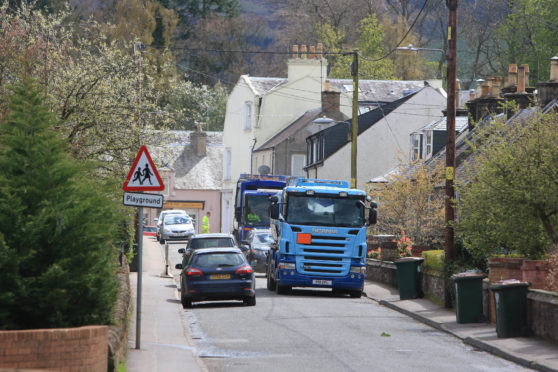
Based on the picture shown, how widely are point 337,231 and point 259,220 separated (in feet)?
54.2

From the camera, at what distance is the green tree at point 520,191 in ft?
61.3

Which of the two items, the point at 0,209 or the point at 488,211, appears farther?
the point at 488,211

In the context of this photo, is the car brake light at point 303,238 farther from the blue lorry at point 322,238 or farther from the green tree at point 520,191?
the green tree at point 520,191

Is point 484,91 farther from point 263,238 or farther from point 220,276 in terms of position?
point 220,276

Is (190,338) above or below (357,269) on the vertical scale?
below

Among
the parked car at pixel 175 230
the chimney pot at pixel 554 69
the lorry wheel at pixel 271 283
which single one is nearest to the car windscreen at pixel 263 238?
the lorry wheel at pixel 271 283

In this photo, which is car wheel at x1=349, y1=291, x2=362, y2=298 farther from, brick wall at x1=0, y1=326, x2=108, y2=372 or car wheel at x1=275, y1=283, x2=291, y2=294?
brick wall at x1=0, y1=326, x2=108, y2=372

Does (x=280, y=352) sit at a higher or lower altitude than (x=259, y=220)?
lower

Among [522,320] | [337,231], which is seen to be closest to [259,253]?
[337,231]

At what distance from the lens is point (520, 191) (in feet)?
61.6

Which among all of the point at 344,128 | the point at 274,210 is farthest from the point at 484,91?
the point at 274,210

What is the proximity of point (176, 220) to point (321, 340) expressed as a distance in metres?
44.1

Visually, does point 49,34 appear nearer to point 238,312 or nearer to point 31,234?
point 238,312

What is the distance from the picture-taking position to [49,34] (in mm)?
25719
